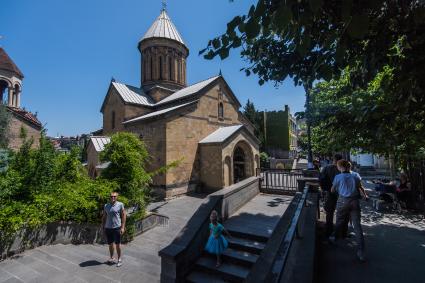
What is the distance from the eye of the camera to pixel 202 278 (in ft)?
16.3

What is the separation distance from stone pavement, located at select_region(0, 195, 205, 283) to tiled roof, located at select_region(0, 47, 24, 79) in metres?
22.9

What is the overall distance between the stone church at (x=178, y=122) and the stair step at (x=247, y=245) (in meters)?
8.07

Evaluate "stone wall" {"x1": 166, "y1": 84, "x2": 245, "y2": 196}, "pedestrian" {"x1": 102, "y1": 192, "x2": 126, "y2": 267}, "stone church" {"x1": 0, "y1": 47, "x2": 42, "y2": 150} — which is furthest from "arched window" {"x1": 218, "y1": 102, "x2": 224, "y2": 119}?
"stone church" {"x1": 0, "y1": 47, "x2": 42, "y2": 150}

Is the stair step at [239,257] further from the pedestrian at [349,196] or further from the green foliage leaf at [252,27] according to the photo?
the green foliage leaf at [252,27]

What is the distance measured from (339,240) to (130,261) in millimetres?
5477

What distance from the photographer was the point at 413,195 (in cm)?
862

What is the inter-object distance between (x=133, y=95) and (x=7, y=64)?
1291 cm

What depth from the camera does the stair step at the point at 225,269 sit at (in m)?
4.80

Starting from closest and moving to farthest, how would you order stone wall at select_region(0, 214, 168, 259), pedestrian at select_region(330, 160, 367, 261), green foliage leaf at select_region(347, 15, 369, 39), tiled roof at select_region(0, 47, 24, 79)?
green foliage leaf at select_region(347, 15, 369, 39) < pedestrian at select_region(330, 160, 367, 261) < stone wall at select_region(0, 214, 168, 259) < tiled roof at select_region(0, 47, 24, 79)

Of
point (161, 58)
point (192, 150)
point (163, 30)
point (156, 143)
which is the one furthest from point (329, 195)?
point (163, 30)

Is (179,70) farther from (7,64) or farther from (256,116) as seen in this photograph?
(256,116)

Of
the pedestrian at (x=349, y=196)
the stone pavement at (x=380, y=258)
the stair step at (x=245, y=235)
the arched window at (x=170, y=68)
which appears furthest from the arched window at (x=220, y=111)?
the pedestrian at (x=349, y=196)

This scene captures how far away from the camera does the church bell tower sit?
2153 cm

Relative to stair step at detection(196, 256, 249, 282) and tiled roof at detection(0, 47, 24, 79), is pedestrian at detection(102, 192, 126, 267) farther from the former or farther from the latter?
tiled roof at detection(0, 47, 24, 79)
